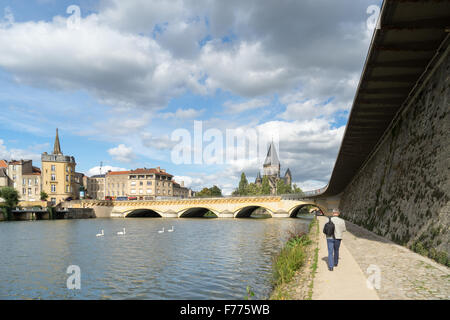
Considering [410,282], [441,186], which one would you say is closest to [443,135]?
[441,186]

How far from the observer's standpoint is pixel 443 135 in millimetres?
11969

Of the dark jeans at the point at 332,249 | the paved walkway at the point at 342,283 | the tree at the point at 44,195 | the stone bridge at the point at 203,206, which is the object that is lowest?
the stone bridge at the point at 203,206

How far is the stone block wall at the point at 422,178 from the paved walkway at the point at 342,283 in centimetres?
286

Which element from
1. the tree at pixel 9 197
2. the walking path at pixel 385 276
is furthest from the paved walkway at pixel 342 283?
the tree at pixel 9 197

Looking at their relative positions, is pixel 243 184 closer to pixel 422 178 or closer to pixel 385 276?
pixel 422 178

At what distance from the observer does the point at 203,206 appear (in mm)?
77188

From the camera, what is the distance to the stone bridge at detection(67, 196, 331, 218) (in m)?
69.5

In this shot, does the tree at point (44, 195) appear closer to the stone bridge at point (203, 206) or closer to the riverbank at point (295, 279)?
the stone bridge at point (203, 206)

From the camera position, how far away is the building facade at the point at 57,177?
92812 millimetres

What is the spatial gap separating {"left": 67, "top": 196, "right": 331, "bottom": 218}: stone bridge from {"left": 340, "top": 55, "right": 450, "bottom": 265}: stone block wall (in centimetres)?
4418

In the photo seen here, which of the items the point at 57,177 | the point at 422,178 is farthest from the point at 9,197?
the point at 422,178

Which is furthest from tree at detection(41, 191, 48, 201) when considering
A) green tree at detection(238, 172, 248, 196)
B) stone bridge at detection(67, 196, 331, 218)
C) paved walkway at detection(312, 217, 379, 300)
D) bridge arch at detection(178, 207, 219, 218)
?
paved walkway at detection(312, 217, 379, 300)

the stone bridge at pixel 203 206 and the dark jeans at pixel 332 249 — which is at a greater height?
the dark jeans at pixel 332 249

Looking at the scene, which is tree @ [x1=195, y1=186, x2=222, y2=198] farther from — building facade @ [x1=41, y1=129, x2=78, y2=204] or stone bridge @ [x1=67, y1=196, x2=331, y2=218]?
building facade @ [x1=41, y1=129, x2=78, y2=204]
